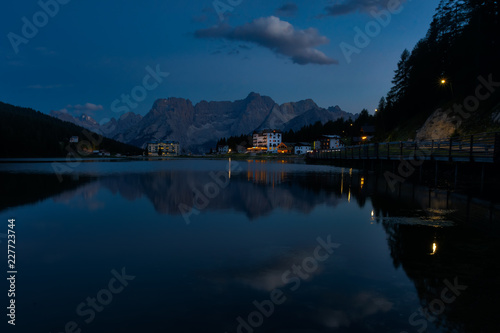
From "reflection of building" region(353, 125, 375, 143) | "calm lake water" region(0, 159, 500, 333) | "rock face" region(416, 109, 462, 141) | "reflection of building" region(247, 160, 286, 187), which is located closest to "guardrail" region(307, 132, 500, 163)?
"calm lake water" region(0, 159, 500, 333)

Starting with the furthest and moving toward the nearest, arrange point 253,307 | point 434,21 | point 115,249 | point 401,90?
point 401,90, point 434,21, point 115,249, point 253,307

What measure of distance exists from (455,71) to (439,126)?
1339cm

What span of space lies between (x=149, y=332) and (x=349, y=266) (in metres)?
6.74

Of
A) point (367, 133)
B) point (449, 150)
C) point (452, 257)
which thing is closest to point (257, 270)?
point (452, 257)

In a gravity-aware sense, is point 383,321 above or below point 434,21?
below

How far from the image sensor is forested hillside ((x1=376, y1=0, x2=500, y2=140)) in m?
57.7

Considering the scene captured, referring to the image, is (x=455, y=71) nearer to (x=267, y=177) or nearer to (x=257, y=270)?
(x=267, y=177)

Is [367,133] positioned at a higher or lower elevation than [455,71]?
lower

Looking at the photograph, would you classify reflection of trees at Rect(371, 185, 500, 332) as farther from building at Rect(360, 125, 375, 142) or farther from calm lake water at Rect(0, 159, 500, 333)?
building at Rect(360, 125, 375, 142)

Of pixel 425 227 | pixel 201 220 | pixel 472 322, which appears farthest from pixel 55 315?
pixel 425 227

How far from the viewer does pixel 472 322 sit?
24.1ft

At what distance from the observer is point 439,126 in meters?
65.1

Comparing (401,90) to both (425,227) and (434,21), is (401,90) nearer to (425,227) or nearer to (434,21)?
(434,21)

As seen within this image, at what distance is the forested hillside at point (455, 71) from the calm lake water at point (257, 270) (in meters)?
44.5
